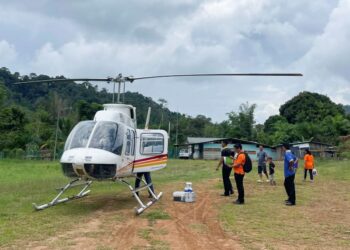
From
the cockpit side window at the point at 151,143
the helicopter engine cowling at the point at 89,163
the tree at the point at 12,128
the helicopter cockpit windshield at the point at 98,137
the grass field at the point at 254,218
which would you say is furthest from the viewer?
the tree at the point at 12,128

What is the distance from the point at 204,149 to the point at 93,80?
2207 inches

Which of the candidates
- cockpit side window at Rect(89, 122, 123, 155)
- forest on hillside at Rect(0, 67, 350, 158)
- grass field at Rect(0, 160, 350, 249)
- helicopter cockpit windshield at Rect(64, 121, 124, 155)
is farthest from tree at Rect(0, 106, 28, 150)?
cockpit side window at Rect(89, 122, 123, 155)

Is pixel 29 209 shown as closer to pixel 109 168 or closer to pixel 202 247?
pixel 109 168

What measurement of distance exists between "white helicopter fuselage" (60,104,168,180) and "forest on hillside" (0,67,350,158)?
960 inches

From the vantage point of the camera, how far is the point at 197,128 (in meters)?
109

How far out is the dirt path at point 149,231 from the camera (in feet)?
25.8

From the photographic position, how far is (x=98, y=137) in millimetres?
11227

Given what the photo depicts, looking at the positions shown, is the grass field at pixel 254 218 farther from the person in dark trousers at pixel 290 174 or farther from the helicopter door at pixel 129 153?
the helicopter door at pixel 129 153

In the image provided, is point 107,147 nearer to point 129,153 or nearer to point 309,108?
point 129,153

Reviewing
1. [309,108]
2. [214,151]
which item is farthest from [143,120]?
[309,108]

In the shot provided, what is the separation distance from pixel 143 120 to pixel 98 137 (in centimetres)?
6424

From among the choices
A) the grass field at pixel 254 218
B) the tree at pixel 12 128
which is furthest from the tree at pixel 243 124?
the grass field at pixel 254 218

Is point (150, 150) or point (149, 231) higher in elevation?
point (150, 150)

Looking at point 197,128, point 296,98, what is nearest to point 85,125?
point 296,98
